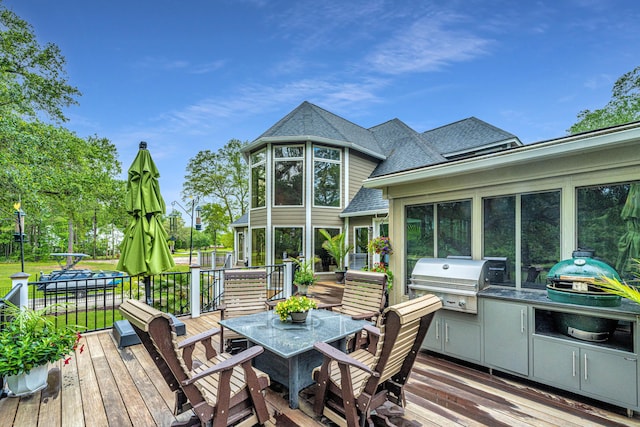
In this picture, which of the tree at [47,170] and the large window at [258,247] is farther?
the large window at [258,247]

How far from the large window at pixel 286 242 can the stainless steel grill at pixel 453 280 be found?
6951 mm

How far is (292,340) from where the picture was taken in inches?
108

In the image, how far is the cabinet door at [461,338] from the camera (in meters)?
3.46

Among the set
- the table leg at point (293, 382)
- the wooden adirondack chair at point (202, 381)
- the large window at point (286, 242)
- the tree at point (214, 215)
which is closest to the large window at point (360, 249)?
the large window at point (286, 242)

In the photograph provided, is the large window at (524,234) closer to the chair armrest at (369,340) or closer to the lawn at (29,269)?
the chair armrest at (369,340)

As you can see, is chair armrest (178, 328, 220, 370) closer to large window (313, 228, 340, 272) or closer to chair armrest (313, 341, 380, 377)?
chair armrest (313, 341, 380, 377)

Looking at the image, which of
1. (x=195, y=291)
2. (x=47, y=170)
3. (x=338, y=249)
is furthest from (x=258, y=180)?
(x=47, y=170)

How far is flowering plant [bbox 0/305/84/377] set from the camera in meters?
2.63

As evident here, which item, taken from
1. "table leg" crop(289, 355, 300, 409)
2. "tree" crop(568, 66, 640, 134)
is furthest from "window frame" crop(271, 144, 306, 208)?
"tree" crop(568, 66, 640, 134)

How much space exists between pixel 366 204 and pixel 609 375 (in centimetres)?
820

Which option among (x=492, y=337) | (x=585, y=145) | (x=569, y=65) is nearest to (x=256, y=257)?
(x=492, y=337)

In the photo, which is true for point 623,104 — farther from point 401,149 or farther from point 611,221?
point 611,221

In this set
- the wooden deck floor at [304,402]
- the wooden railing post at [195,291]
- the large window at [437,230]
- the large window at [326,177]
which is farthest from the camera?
the large window at [326,177]

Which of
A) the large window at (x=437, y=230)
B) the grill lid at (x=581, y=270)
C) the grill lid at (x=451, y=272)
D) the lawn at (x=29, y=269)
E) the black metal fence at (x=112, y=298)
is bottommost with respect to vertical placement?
the lawn at (x=29, y=269)
